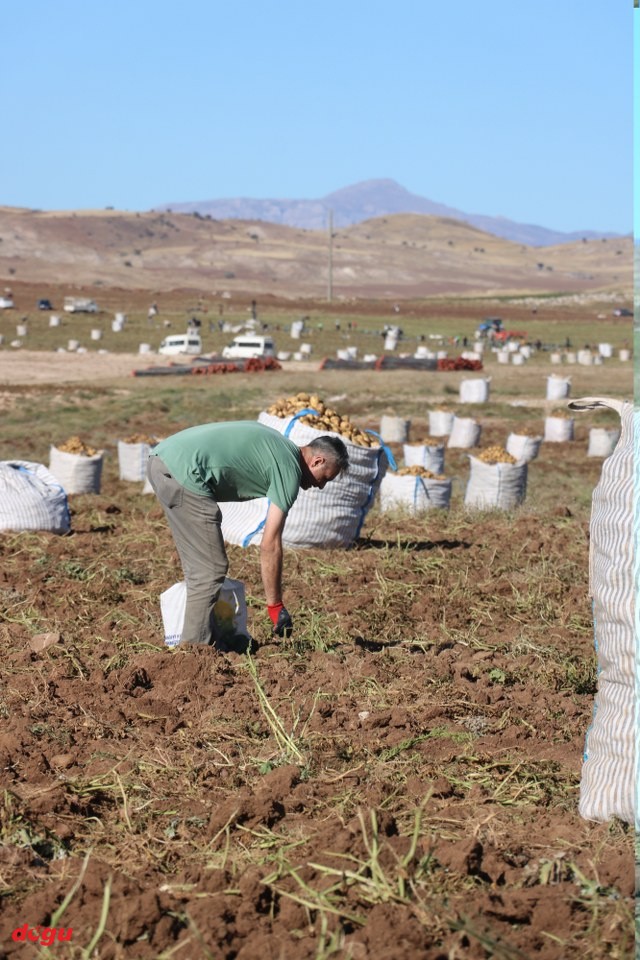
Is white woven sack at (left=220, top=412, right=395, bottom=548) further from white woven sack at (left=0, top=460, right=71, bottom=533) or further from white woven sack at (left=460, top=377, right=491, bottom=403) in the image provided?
white woven sack at (left=460, top=377, right=491, bottom=403)

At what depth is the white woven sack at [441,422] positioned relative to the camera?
59.6ft

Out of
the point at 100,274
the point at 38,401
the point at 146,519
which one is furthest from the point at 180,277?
the point at 146,519

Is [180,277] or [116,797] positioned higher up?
[180,277]

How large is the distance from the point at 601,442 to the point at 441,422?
2829 mm

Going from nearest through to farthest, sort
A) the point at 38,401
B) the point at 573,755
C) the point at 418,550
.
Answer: the point at 573,755, the point at 418,550, the point at 38,401

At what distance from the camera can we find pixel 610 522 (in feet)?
13.2

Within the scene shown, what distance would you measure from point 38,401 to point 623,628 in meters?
19.9

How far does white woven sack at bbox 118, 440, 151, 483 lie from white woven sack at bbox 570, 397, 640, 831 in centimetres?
963

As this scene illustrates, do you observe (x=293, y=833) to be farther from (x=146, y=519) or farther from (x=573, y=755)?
(x=146, y=519)

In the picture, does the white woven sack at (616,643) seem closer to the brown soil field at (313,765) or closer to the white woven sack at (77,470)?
the brown soil field at (313,765)

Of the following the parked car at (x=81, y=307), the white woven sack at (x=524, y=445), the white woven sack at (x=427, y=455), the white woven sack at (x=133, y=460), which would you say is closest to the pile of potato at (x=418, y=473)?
the white woven sack at (x=427, y=455)

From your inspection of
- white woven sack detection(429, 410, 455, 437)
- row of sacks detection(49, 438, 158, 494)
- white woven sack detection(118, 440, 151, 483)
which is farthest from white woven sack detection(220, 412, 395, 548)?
white woven sack detection(429, 410, 455, 437)

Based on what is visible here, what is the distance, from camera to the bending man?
5.52 m

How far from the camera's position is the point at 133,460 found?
13.4m
